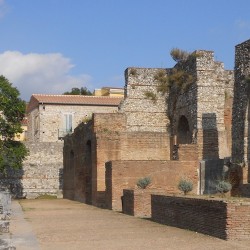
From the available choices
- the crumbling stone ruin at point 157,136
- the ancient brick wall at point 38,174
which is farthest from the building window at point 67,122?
the crumbling stone ruin at point 157,136

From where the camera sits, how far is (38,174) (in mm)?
41594

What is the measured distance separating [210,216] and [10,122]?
26.7m

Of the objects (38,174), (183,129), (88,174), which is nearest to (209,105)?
(183,129)

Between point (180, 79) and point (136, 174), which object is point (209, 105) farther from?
point (136, 174)

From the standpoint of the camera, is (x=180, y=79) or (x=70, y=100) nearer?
(x=180, y=79)

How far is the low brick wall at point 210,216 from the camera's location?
35.4 ft

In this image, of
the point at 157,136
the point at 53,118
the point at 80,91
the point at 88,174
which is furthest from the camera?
the point at 80,91

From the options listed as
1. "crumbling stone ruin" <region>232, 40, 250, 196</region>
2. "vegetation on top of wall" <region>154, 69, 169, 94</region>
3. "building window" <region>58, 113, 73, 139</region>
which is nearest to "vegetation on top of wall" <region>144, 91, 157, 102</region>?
"vegetation on top of wall" <region>154, 69, 169, 94</region>

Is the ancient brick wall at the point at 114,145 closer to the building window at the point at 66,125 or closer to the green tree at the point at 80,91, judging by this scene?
the building window at the point at 66,125

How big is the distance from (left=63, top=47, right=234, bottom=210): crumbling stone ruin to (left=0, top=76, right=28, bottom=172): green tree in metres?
4.88

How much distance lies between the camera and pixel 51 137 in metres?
47.5

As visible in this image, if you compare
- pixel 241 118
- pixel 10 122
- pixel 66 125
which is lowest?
pixel 241 118

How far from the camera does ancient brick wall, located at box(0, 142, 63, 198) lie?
40725 millimetres

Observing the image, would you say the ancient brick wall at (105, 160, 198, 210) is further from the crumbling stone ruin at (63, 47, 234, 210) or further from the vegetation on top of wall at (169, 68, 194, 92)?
the vegetation on top of wall at (169, 68, 194, 92)
